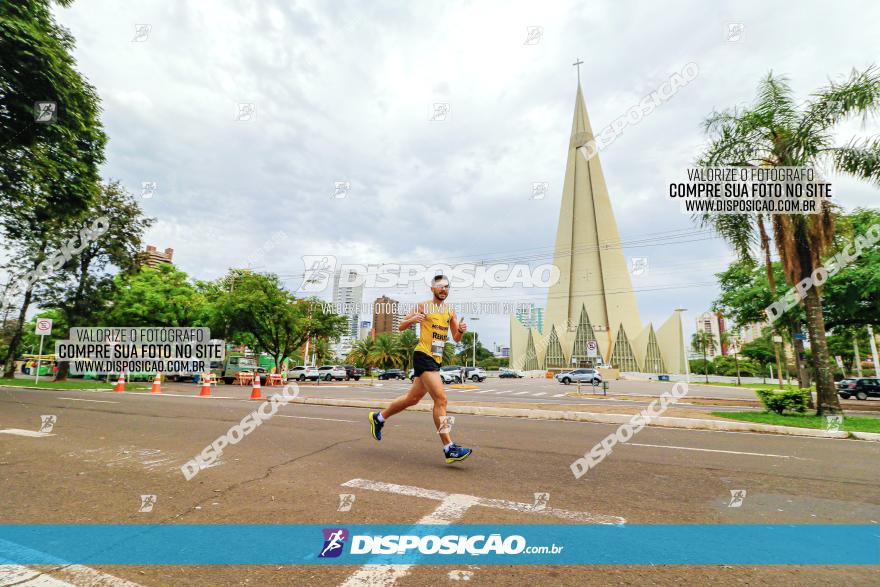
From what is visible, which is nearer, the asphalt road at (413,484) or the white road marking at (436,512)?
the white road marking at (436,512)

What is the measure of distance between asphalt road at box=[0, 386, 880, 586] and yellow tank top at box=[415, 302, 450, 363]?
1.41 metres

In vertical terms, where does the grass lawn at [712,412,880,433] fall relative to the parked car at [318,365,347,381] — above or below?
above

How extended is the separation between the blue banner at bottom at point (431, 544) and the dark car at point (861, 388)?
1401 inches

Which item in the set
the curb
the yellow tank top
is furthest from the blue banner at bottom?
the curb

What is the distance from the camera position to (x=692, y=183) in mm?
13336

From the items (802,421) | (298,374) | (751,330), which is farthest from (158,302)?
(751,330)

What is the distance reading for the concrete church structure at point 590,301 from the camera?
7462cm

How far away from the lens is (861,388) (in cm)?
2817

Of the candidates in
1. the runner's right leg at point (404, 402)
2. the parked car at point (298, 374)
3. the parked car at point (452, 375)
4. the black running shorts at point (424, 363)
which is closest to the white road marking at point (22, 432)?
the runner's right leg at point (404, 402)

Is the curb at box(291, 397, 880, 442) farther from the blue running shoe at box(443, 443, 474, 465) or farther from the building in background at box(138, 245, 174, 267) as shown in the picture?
the building in background at box(138, 245, 174, 267)

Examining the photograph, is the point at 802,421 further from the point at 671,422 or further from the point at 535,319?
the point at 535,319

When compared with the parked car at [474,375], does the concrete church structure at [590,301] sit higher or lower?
higher

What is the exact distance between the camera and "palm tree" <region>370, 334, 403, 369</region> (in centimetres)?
5900

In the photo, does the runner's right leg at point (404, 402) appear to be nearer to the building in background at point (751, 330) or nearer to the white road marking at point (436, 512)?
the white road marking at point (436, 512)
